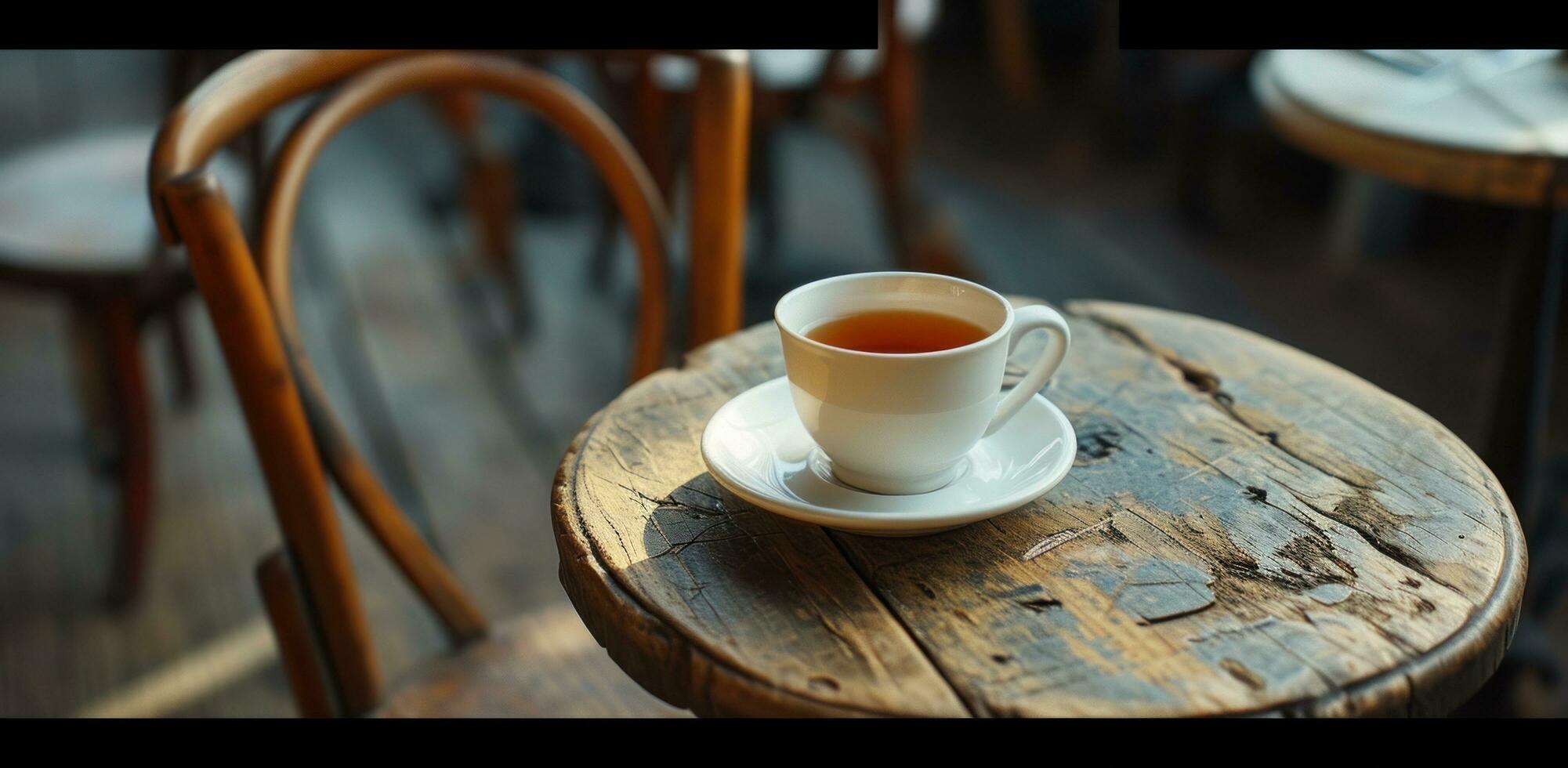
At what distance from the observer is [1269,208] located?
276 centimetres

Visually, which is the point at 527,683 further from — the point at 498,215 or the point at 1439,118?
the point at 498,215

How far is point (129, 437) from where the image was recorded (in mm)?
1561

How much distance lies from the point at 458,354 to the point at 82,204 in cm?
78

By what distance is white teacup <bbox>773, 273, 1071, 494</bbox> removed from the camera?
1.77ft

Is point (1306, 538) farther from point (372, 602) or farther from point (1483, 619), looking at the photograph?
point (372, 602)

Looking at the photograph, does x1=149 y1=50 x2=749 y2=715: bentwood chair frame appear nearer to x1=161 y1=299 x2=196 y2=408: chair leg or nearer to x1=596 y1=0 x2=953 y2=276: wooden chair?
x1=596 y1=0 x2=953 y2=276: wooden chair

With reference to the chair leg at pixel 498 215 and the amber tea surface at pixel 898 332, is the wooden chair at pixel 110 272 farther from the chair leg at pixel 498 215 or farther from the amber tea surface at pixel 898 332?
the amber tea surface at pixel 898 332

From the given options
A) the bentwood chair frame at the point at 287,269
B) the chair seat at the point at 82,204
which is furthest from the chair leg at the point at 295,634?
the chair seat at the point at 82,204

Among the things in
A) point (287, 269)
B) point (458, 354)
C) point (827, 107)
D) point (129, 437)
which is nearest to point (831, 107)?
point (827, 107)

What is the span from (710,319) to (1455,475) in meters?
0.54

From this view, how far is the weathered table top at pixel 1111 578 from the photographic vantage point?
1.57 feet

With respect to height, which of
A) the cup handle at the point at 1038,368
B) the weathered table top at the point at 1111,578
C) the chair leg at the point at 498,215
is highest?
the cup handle at the point at 1038,368

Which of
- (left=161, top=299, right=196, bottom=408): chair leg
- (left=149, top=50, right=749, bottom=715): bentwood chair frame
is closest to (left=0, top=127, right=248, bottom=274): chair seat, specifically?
(left=161, top=299, right=196, bottom=408): chair leg

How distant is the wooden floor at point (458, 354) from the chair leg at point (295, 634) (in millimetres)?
177
